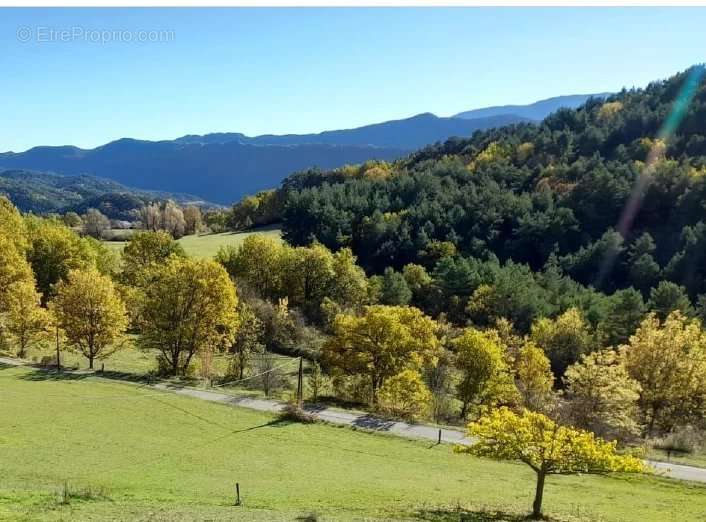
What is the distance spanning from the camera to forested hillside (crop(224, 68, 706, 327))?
102 metres

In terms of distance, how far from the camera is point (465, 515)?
83.7 feet

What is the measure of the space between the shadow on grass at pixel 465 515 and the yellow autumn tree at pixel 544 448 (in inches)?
44.5

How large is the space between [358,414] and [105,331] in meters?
27.4

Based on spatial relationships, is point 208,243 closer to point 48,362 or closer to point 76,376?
point 48,362

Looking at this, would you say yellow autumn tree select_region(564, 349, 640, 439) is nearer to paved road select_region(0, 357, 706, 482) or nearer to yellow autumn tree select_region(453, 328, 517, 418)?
yellow autumn tree select_region(453, 328, 517, 418)

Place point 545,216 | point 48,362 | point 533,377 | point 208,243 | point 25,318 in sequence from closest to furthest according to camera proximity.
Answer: point 48,362 < point 25,318 < point 533,377 < point 545,216 < point 208,243

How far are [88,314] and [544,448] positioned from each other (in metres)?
46.1

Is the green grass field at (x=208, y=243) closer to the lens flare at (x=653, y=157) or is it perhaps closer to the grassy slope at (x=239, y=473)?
the grassy slope at (x=239, y=473)

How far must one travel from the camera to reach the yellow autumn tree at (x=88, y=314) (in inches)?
2221

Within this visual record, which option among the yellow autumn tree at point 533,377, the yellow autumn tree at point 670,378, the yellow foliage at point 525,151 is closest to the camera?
the yellow autumn tree at point 670,378

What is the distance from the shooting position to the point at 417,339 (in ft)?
182

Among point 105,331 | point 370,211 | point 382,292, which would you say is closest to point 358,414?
point 105,331

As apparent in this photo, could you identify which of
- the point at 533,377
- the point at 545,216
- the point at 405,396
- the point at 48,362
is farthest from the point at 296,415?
the point at 545,216

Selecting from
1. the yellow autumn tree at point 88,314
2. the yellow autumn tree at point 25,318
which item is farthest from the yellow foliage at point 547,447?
the yellow autumn tree at point 25,318
